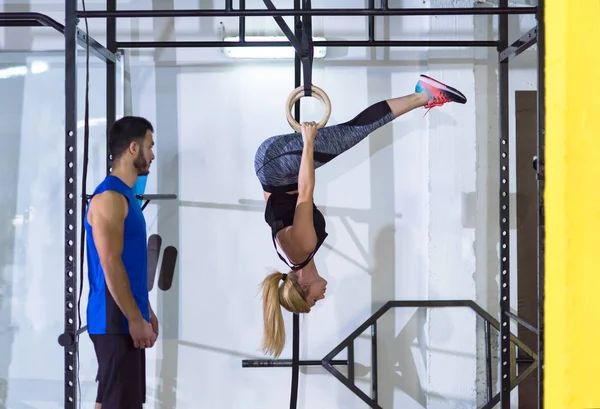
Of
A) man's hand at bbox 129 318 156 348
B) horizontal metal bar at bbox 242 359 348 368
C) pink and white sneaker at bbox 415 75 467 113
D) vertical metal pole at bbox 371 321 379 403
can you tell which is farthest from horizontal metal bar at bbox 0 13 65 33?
vertical metal pole at bbox 371 321 379 403

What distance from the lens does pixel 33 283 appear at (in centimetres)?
354

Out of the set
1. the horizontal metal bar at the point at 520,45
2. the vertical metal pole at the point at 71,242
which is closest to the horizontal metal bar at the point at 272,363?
the vertical metal pole at the point at 71,242

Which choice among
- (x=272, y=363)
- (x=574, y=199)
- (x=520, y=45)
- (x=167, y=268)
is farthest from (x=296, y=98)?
(x=574, y=199)

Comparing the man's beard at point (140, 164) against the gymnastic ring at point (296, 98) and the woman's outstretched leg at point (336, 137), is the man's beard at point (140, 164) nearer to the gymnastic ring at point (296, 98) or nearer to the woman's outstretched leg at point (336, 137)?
the woman's outstretched leg at point (336, 137)

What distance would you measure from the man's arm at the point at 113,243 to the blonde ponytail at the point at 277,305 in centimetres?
63

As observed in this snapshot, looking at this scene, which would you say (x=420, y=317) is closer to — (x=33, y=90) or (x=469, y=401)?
(x=469, y=401)

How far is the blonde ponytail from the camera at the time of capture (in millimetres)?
2830

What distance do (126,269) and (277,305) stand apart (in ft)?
2.38

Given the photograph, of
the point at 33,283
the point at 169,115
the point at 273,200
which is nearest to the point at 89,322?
the point at 273,200

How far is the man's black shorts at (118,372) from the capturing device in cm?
242

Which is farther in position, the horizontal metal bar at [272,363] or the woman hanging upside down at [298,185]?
the horizontal metal bar at [272,363]

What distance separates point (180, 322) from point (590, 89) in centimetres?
345

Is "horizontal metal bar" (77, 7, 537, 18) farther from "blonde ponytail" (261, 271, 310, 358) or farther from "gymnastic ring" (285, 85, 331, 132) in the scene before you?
"blonde ponytail" (261, 271, 310, 358)

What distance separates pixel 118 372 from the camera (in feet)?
8.02
